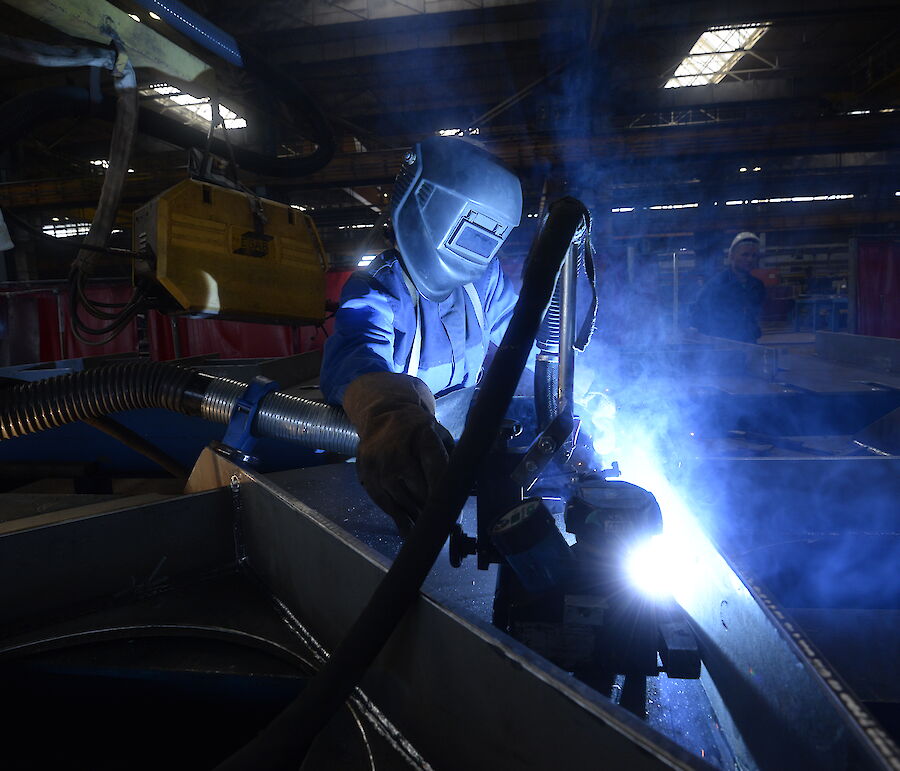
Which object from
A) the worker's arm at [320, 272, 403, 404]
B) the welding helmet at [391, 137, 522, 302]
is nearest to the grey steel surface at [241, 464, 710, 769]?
the worker's arm at [320, 272, 403, 404]

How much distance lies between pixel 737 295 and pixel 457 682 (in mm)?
4556

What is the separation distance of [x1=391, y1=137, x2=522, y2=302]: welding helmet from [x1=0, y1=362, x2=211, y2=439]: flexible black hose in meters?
0.76

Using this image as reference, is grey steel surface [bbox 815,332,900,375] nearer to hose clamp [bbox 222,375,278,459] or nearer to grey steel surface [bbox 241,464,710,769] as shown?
grey steel surface [bbox 241,464,710,769]

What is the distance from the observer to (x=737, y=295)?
4.36 m

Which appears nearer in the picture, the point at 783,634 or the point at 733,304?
the point at 783,634

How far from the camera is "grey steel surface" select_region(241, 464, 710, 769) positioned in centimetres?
42

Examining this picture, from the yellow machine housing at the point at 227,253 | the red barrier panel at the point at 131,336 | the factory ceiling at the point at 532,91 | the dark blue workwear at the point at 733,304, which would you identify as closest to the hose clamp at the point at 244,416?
the yellow machine housing at the point at 227,253

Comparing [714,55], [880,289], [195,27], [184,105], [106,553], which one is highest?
[714,55]

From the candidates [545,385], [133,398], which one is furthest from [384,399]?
[133,398]

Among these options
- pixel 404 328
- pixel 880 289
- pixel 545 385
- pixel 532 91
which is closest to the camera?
pixel 545 385

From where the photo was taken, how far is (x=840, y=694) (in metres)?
0.42

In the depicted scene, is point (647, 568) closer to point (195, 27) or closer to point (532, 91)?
point (195, 27)

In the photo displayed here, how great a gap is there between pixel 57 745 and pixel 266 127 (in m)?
6.20

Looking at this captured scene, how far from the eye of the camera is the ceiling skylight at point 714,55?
6934mm
